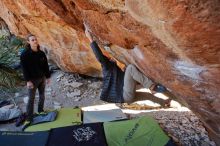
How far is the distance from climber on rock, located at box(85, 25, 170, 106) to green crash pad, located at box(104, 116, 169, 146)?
0.43 metres

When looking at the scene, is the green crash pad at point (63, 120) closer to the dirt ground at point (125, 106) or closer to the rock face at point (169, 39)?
the dirt ground at point (125, 106)

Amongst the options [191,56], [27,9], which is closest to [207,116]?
[191,56]

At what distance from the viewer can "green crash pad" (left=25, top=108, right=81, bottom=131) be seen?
20.3 ft

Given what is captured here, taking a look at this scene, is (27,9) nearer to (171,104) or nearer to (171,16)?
(171,104)

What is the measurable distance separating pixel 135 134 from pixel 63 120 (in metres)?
1.64

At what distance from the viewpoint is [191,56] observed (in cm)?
362

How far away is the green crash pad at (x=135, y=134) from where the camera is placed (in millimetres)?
5309

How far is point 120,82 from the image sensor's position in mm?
5676

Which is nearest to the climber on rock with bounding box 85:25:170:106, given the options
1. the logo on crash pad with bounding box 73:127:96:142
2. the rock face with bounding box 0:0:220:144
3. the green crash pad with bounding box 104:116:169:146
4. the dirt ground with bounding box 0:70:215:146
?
the rock face with bounding box 0:0:220:144

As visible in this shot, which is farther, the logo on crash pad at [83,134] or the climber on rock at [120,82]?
the climber on rock at [120,82]

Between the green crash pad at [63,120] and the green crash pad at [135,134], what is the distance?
1070 millimetres

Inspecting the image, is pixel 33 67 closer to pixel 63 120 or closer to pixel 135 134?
pixel 63 120

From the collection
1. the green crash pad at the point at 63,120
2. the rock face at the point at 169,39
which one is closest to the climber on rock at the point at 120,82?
the rock face at the point at 169,39

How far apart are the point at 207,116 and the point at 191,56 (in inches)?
60.0
